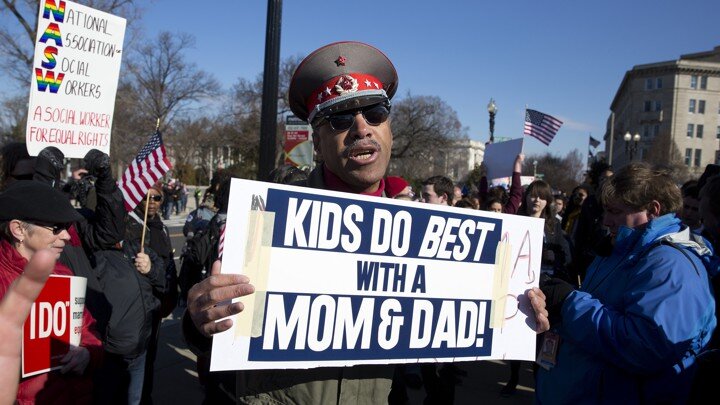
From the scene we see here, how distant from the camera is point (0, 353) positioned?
121cm

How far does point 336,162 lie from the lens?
75.8 inches

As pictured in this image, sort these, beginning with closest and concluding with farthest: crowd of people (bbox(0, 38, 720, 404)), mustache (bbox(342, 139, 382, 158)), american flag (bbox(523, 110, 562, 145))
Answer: crowd of people (bbox(0, 38, 720, 404)) < mustache (bbox(342, 139, 382, 158)) < american flag (bbox(523, 110, 562, 145))

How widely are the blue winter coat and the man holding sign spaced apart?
61 centimetres

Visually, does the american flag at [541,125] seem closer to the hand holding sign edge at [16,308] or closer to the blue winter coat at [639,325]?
the blue winter coat at [639,325]

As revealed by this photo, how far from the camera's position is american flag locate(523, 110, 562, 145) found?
31.6ft

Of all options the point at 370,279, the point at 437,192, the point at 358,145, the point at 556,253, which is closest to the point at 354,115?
the point at 358,145

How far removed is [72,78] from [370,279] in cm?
396

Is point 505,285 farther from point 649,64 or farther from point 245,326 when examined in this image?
point 649,64

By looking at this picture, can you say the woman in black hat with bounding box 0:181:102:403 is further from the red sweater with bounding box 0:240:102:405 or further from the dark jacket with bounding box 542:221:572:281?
the dark jacket with bounding box 542:221:572:281

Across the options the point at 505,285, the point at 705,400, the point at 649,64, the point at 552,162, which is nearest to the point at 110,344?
the point at 505,285

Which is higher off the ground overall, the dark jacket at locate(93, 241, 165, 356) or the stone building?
the stone building

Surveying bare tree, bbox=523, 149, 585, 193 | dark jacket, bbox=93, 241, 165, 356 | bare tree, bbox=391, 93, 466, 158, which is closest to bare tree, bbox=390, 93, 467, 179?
bare tree, bbox=391, 93, 466, 158

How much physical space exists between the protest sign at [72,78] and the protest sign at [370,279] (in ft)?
11.3

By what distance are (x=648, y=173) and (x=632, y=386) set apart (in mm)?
1154
